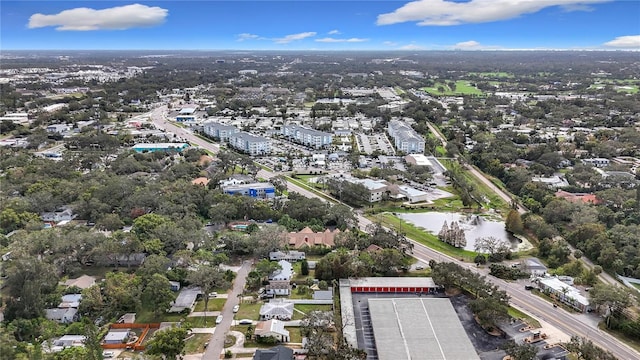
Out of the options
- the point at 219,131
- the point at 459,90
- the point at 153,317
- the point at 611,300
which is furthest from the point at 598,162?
the point at 459,90

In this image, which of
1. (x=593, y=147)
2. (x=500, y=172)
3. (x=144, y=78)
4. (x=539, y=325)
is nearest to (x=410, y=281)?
(x=539, y=325)

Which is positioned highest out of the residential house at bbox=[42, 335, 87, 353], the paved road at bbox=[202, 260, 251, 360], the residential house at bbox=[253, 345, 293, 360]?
the residential house at bbox=[253, 345, 293, 360]

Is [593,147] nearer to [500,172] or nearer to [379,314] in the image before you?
[500,172]

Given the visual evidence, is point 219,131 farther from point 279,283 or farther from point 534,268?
point 534,268

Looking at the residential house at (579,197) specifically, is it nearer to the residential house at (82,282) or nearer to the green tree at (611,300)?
the green tree at (611,300)

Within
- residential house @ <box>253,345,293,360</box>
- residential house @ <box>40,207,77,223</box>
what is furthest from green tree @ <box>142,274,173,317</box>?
residential house @ <box>40,207,77,223</box>

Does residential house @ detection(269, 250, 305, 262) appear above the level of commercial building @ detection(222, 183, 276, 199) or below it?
below

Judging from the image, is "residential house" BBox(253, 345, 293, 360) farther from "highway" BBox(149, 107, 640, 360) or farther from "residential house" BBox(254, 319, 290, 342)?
"highway" BBox(149, 107, 640, 360)
